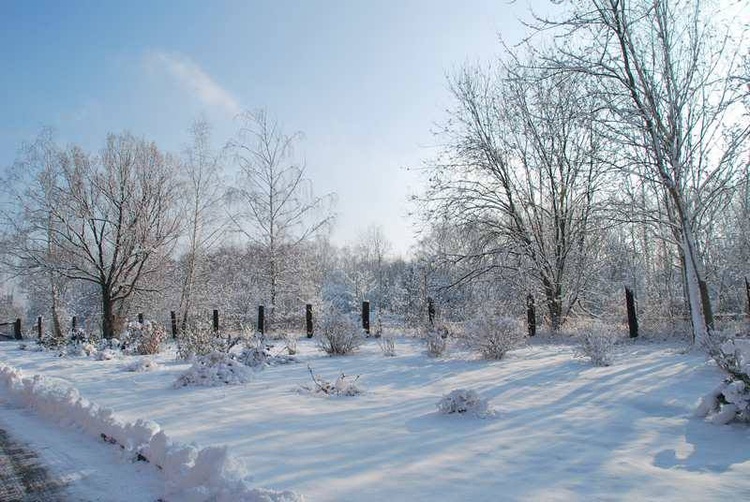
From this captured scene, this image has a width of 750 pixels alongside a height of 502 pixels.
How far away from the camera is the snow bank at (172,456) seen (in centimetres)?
300

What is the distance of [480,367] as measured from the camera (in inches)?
316

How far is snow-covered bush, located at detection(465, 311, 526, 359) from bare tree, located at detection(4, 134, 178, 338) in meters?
15.4

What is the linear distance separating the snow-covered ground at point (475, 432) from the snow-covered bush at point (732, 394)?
0.12 metres

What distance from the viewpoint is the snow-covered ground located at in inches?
125

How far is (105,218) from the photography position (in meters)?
19.8

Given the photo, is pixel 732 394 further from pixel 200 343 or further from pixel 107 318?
pixel 107 318

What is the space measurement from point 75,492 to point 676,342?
38.3ft

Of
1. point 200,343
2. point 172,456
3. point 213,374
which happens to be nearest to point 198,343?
point 200,343

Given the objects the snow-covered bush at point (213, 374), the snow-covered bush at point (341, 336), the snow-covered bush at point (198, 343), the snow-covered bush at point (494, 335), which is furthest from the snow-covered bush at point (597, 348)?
the snow-covered bush at point (198, 343)

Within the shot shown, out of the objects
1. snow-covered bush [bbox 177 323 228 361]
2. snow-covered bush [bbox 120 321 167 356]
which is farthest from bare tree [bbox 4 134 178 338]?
snow-covered bush [bbox 177 323 228 361]

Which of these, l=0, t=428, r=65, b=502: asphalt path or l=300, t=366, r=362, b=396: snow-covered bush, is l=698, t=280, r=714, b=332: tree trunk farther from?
l=0, t=428, r=65, b=502: asphalt path

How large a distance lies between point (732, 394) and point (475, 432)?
237 cm

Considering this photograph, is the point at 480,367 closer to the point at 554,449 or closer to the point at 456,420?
the point at 456,420

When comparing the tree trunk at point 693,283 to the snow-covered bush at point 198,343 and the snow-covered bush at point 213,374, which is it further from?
the snow-covered bush at point 198,343
